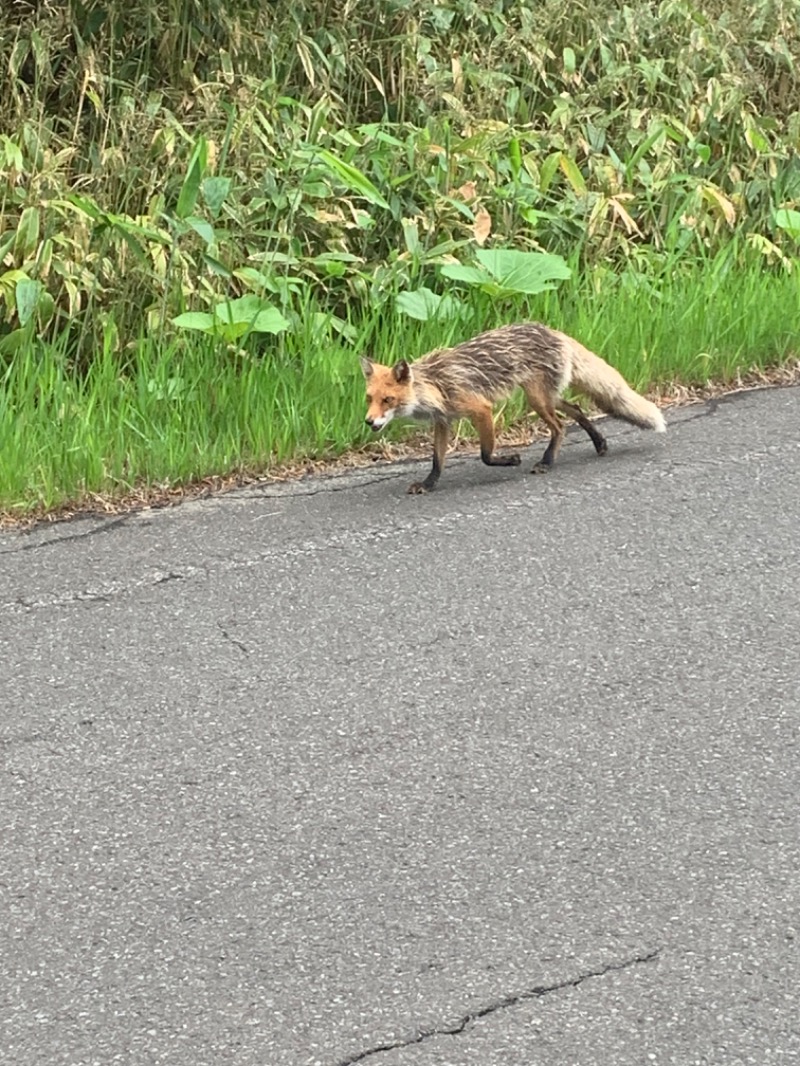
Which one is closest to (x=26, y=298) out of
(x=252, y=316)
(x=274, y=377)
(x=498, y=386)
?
(x=252, y=316)

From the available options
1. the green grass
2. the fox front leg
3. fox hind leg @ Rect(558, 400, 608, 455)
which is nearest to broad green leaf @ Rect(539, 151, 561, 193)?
the green grass

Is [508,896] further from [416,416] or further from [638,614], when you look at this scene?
[416,416]

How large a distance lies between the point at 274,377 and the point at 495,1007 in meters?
3.64

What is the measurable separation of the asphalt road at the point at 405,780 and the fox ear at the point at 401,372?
0.48 m

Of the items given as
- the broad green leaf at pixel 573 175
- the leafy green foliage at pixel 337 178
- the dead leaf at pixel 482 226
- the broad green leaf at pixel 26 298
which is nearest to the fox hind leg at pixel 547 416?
the leafy green foliage at pixel 337 178

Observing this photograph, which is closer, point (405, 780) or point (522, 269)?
point (405, 780)

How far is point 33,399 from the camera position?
5906 mm

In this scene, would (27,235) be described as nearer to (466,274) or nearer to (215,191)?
(215,191)

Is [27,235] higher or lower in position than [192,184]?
lower

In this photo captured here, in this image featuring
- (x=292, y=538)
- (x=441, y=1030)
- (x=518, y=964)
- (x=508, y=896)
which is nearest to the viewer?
(x=441, y=1030)

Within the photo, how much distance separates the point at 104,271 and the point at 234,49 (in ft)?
6.30

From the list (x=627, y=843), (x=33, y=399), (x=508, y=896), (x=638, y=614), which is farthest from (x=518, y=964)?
(x=33, y=399)

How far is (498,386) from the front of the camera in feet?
19.2

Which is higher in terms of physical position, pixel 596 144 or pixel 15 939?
pixel 596 144
